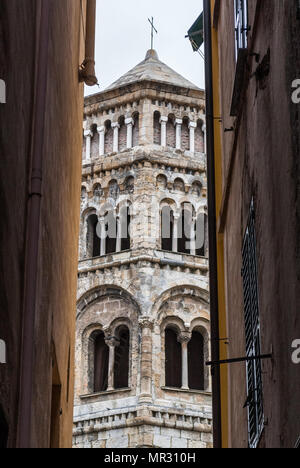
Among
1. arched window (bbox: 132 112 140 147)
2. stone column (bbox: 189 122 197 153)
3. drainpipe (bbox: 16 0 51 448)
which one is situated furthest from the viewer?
arched window (bbox: 132 112 140 147)

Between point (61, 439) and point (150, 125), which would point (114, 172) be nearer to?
point (150, 125)

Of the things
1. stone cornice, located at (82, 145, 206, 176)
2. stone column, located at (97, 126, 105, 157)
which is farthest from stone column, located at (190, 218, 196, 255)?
stone column, located at (97, 126, 105, 157)

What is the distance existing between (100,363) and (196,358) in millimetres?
2773

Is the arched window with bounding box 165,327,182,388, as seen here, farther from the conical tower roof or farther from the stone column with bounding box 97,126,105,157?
the conical tower roof

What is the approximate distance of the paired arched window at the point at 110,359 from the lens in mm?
39625

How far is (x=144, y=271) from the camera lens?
4025 cm

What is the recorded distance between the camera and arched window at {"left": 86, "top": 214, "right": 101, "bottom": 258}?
4203cm

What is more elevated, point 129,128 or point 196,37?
point 129,128

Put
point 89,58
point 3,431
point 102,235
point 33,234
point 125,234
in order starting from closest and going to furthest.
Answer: point 3,431 < point 33,234 < point 89,58 < point 125,234 < point 102,235

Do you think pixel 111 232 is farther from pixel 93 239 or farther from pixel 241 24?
pixel 241 24

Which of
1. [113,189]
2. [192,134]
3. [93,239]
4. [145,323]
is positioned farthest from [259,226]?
[192,134]

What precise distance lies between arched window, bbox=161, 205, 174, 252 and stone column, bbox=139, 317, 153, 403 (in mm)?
2800

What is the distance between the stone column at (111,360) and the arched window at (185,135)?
6614 mm

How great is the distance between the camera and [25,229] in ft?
27.9
